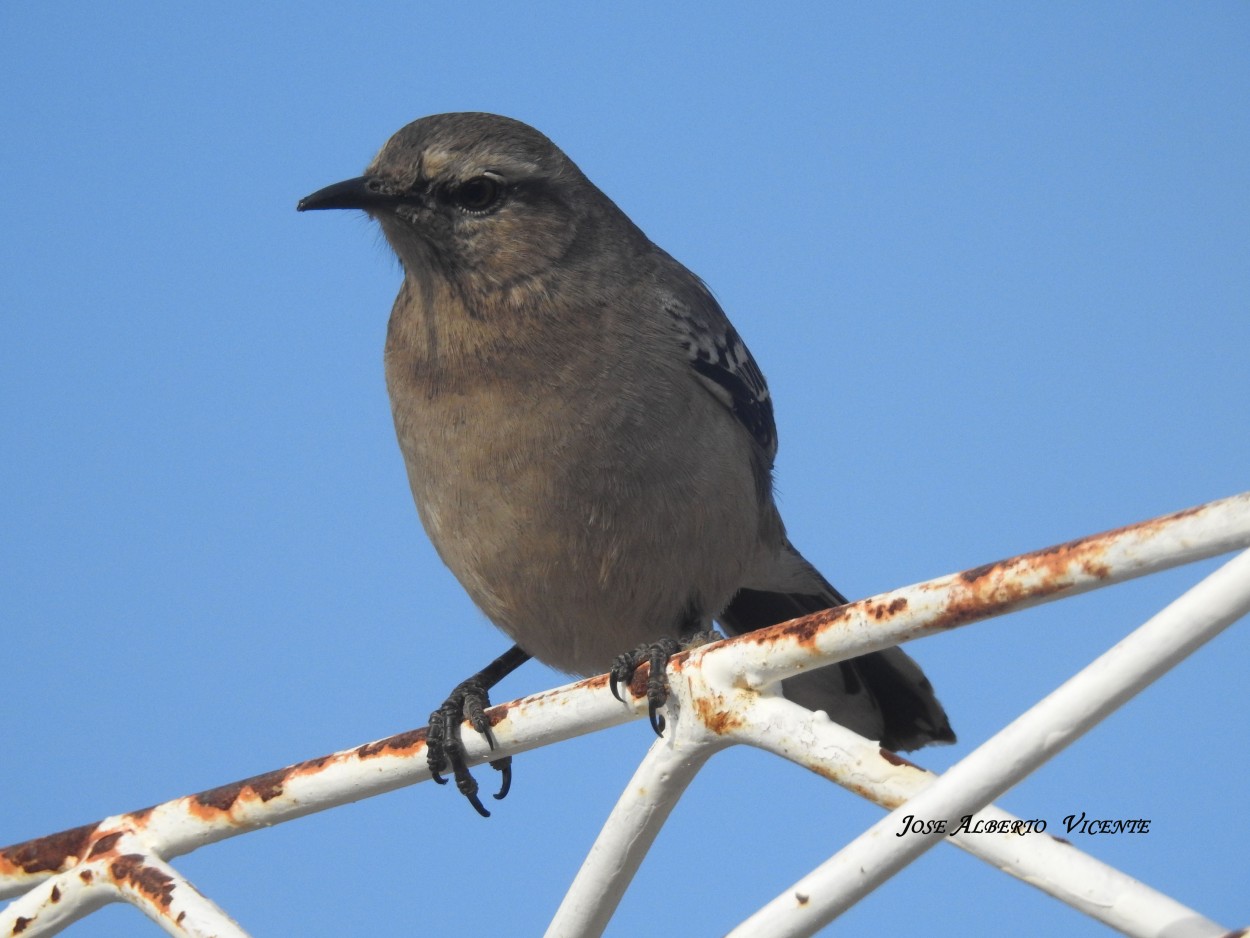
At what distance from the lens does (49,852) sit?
141 inches

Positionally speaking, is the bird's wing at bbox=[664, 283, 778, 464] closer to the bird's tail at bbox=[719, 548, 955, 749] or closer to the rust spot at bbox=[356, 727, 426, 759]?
the bird's tail at bbox=[719, 548, 955, 749]

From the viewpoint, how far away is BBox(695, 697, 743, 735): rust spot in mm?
2846

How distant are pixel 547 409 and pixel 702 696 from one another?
2.58 meters

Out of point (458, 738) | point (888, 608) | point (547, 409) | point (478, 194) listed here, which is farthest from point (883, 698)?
point (888, 608)

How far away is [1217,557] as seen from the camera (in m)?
2.29

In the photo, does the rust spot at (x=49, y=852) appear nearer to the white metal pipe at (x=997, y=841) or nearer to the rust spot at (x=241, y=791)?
the rust spot at (x=241, y=791)

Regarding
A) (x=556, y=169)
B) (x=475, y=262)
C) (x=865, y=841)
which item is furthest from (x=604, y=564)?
(x=865, y=841)

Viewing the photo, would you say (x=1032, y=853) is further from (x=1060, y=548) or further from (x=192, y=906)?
(x=192, y=906)

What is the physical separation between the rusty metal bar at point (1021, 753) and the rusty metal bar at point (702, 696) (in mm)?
102

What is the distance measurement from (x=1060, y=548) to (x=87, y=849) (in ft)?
7.77

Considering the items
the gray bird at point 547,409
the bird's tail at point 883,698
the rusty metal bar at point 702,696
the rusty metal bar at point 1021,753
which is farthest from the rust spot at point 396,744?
the bird's tail at point 883,698

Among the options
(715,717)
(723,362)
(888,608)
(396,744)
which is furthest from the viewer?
(723,362)

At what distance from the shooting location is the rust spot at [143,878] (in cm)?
328

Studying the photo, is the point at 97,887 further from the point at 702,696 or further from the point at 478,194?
the point at 478,194
